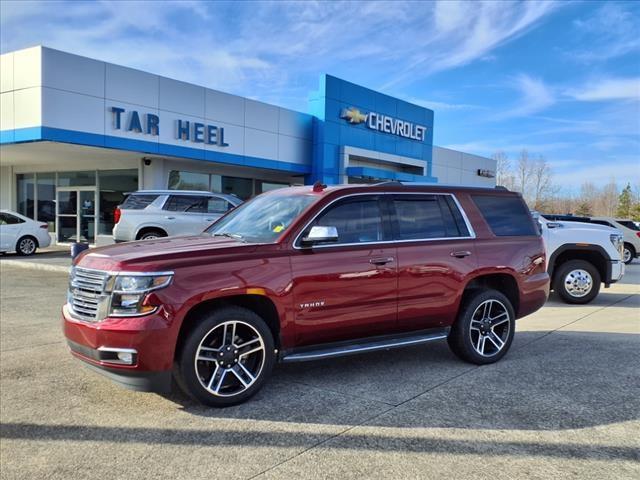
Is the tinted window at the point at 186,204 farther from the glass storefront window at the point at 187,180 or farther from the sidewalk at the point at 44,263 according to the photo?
the glass storefront window at the point at 187,180

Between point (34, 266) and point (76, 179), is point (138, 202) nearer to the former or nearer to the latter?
A: point (34, 266)

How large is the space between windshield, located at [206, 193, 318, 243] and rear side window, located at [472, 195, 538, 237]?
2093 millimetres

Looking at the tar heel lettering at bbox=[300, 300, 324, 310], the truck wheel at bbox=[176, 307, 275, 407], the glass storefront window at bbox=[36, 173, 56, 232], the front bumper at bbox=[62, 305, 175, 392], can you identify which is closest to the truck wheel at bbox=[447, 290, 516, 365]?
the tar heel lettering at bbox=[300, 300, 324, 310]

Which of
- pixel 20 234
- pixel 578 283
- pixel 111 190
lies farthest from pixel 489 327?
pixel 111 190

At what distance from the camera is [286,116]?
22953 mm

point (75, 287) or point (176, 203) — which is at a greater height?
point (176, 203)

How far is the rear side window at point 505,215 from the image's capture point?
5.96m

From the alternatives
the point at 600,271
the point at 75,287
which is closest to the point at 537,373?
the point at 75,287

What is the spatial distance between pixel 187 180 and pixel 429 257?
17.2 m

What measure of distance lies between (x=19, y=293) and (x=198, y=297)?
749 centimetres

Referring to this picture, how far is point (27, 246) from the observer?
16.9 m

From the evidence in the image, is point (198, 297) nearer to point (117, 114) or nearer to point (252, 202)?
point (252, 202)

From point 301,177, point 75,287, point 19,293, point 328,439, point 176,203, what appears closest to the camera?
point 328,439

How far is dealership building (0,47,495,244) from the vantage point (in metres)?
15.3
